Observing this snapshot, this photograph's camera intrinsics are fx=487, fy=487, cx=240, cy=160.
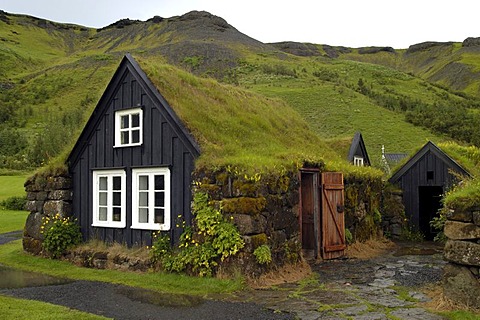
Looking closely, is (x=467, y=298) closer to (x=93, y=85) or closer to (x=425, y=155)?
(x=425, y=155)

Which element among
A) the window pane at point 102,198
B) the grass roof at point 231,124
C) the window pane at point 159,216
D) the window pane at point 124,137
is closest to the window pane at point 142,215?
the window pane at point 159,216

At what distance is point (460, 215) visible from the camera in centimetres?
911

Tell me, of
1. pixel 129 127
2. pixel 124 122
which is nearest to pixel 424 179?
pixel 129 127

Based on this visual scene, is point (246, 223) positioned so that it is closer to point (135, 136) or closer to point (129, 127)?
point (135, 136)

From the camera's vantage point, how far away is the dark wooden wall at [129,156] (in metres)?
13.2

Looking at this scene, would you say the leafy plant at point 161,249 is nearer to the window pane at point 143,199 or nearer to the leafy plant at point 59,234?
the window pane at point 143,199

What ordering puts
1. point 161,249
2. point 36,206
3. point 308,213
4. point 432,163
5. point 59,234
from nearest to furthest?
1. point 161,249
2. point 59,234
3. point 308,213
4. point 36,206
5. point 432,163

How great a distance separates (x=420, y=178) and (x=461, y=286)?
39.4ft

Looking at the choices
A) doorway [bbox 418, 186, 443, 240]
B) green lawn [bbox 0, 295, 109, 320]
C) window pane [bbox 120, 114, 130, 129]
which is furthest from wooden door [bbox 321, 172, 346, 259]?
green lawn [bbox 0, 295, 109, 320]

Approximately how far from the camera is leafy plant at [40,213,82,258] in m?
15.2

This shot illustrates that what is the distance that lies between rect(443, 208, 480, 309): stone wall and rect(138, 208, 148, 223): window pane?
321 inches

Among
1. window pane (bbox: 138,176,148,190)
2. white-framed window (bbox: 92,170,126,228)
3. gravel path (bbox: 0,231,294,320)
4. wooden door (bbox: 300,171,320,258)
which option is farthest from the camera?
wooden door (bbox: 300,171,320,258)

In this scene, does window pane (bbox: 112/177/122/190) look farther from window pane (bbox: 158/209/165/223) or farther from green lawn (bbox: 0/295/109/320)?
green lawn (bbox: 0/295/109/320)

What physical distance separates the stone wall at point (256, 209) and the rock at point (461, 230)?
428 centimetres
